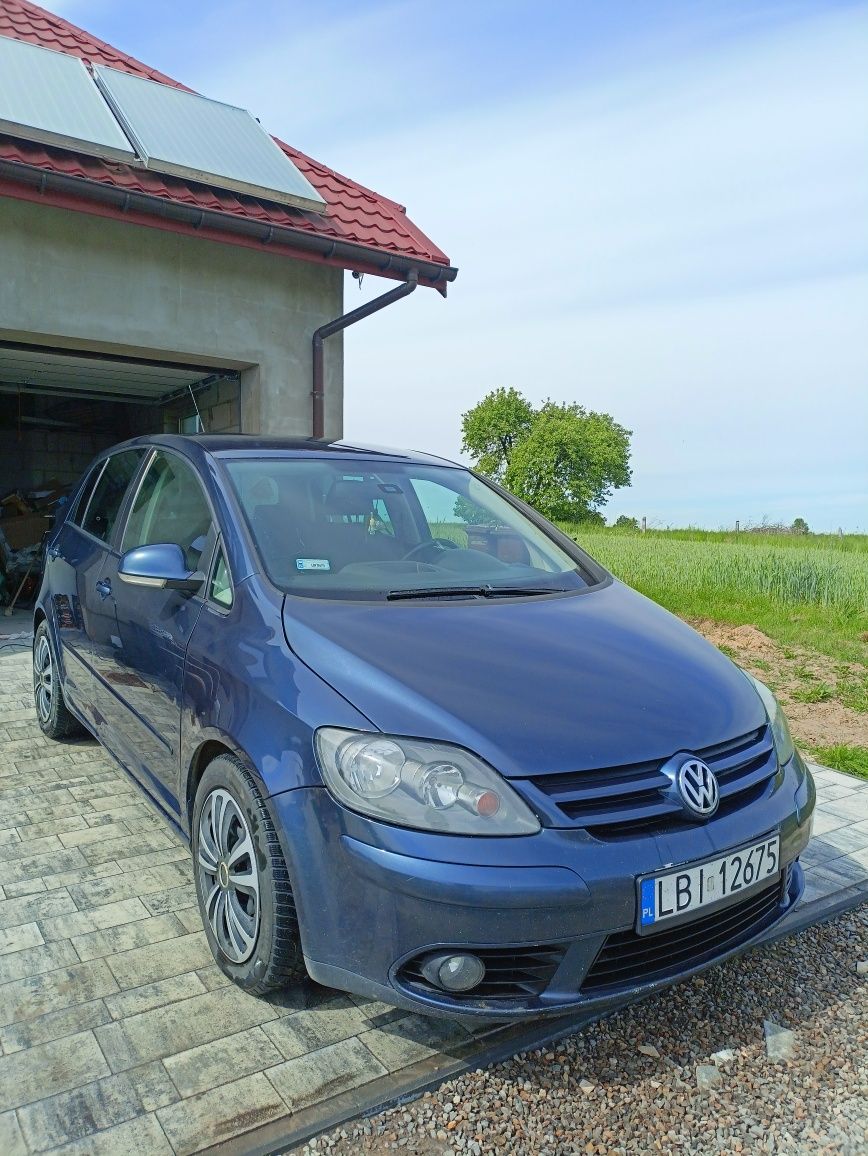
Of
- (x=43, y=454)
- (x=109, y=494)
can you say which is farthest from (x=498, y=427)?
(x=109, y=494)

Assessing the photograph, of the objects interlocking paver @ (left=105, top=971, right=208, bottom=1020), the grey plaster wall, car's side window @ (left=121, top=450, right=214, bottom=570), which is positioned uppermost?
the grey plaster wall

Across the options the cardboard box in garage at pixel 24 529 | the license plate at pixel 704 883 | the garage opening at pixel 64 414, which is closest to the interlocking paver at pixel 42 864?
the license plate at pixel 704 883

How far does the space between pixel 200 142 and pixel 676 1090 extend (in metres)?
7.55

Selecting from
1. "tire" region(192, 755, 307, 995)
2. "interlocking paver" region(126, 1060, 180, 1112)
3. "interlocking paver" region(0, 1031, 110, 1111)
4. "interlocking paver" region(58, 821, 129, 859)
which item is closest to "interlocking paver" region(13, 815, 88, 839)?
"interlocking paver" region(58, 821, 129, 859)

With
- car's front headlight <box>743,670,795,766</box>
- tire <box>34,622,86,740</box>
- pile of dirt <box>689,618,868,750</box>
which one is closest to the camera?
car's front headlight <box>743,670,795,766</box>

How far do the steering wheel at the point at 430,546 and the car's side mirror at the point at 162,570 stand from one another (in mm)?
717

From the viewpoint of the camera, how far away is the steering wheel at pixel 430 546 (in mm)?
3049

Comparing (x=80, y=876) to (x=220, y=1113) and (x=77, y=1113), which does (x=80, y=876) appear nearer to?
(x=77, y=1113)

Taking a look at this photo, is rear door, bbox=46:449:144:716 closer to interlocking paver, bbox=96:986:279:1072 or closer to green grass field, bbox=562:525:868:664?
interlocking paver, bbox=96:986:279:1072

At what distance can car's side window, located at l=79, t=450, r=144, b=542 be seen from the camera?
3.84 metres

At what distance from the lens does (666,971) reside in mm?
2055

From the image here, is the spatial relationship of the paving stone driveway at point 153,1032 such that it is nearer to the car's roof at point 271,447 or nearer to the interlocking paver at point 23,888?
the interlocking paver at point 23,888

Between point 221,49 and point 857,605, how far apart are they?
28.1 ft

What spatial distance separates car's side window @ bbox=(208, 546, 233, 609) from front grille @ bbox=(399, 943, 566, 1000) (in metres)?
1.20
